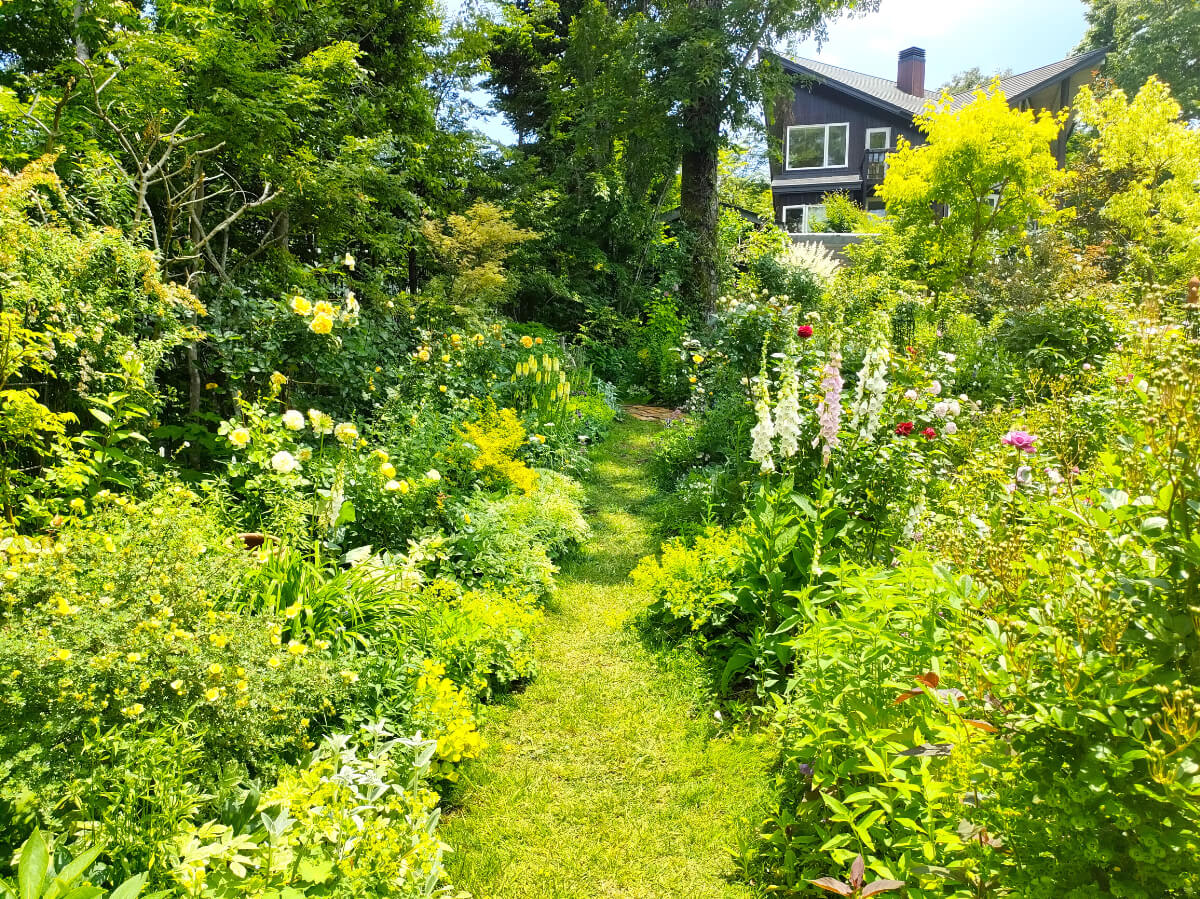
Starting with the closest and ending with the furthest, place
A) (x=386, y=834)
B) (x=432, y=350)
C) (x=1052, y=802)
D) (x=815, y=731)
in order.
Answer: (x=1052, y=802) < (x=386, y=834) < (x=815, y=731) < (x=432, y=350)

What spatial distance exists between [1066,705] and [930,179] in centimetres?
1594

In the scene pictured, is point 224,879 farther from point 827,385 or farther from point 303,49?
point 303,49

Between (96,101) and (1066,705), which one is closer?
(1066,705)

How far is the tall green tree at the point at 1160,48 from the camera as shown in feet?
85.4

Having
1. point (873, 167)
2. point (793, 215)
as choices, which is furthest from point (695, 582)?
point (793, 215)

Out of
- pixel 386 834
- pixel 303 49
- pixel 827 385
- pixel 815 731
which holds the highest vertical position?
pixel 303 49

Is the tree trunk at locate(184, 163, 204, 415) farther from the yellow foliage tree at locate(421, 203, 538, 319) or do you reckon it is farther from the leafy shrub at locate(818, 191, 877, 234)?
the leafy shrub at locate(818, 191, 877, 234)

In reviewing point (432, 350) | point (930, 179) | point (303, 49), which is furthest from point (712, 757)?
point (930, 179)

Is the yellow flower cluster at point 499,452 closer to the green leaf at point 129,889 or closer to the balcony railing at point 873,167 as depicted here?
the green leaf at point 129,889

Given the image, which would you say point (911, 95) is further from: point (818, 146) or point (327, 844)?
point (327, 844)

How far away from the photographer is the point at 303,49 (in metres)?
7.18

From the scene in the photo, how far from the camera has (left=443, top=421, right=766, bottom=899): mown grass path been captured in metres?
2.37

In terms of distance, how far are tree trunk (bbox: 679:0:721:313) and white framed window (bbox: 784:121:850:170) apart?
17923 millimetres

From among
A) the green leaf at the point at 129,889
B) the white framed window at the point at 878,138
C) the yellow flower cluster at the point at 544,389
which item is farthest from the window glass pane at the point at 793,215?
the green leaf at the point at 129,889
